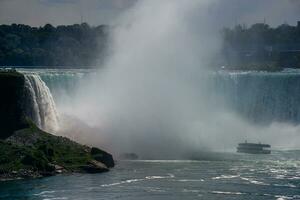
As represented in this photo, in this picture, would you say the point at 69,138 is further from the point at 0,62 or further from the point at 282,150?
the point at 0,62

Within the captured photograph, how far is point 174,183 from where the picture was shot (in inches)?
1692

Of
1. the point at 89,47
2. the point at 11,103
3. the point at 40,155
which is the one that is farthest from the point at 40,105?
the point at 89,47

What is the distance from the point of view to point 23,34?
10662cm

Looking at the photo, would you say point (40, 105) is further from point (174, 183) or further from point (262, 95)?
point (262, 95)

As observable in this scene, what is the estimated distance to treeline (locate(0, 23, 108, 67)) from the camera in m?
96.4

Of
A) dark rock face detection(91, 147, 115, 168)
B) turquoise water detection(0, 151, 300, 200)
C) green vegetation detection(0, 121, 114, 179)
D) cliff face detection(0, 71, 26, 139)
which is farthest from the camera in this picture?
cliff face detection(0, 71, 26, 139)

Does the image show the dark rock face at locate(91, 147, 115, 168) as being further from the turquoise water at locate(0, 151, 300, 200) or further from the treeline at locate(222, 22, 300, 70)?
the treeline at locate(222, 22, 300, 70)

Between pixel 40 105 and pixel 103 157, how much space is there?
8.58 meters

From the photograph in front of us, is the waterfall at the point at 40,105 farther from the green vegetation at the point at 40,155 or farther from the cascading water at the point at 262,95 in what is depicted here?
the cascading water at the point at 262,95

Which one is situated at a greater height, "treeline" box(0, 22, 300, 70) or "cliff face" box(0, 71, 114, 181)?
"treeline" box(0, 22, 300, 70)

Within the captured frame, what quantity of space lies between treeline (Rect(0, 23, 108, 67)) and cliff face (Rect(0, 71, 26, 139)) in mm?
40468

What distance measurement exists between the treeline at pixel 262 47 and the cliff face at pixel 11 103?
38.0 m

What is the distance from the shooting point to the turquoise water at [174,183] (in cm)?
4009

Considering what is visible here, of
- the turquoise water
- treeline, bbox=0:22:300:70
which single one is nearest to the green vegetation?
the turquoise water
